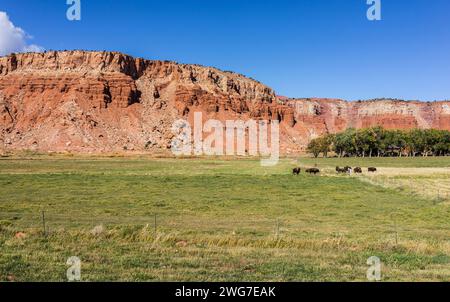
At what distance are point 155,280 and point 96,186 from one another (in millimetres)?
33426

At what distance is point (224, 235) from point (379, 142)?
134930mm

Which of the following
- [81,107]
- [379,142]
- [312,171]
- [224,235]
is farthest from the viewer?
[81,107]

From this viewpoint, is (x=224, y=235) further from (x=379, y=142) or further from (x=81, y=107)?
(x=81, y=107)

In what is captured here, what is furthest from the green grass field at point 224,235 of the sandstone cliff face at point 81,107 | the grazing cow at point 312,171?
the sandstone cliff face at point 81,107

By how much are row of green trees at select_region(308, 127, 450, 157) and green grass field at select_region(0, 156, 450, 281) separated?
106m

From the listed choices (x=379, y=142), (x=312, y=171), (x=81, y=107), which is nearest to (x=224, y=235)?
(x=312, y=171)

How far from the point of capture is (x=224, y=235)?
18375mm

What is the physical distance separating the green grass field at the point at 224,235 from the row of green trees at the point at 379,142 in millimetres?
106163

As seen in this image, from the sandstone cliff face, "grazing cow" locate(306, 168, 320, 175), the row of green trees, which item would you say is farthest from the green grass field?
the sandstone cliff face

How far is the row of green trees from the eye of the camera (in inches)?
5595

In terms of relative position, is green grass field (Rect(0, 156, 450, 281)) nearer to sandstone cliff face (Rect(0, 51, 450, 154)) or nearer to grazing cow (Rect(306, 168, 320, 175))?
grazing cow (Rect(306, 168, 320, 175))

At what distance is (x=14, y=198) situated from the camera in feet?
108
